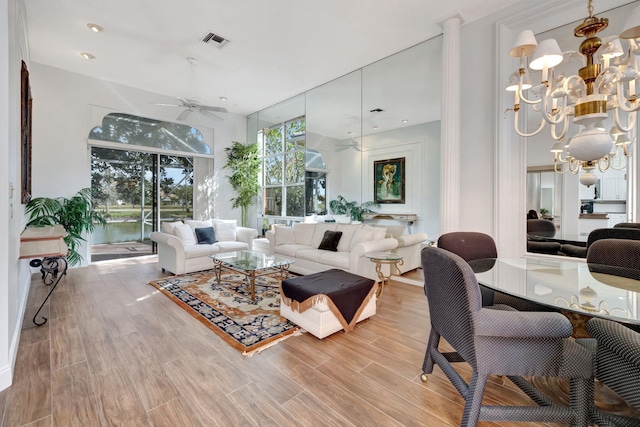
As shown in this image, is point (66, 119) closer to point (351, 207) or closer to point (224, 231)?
point (224, 231)

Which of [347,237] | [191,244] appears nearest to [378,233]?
[347,237]

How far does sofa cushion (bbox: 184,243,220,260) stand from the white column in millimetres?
3597

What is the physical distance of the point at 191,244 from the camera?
16.0 ft

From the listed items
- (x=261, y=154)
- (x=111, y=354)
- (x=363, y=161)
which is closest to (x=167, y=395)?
(x=111, y=354)

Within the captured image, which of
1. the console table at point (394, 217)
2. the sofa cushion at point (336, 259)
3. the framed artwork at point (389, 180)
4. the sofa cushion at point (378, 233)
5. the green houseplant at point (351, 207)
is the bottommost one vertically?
the sofa cushion at point (336, 259)

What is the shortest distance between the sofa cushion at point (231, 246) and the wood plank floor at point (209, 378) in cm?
200

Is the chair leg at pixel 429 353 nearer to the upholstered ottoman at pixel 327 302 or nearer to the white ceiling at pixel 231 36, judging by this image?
the upholstered ottoman at pixel 327 302

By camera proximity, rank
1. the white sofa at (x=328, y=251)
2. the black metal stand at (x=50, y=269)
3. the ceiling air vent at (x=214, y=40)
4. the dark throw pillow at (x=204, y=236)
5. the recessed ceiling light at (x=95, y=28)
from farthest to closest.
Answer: the dark throw pillow at (x=204, y=236)
the ceiling air vent at (x=214, y=40)
the white sofa at (x=328, y=251)
the recessed ceiling light at (x=95, y=28)
the black metal stand at (x=50, y=269)

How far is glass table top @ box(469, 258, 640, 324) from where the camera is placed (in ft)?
4.64

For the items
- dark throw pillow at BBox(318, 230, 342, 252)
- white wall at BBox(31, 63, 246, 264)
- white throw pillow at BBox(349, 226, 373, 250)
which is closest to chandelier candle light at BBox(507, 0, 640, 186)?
white throw pillow at BBox(349, 226, 373, 250)

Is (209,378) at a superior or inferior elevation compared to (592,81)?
inferior

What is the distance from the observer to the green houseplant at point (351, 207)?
208 inches

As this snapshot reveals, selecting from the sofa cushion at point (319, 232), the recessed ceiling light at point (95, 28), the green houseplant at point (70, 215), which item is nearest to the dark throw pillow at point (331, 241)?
the sofa cushion at point (319, 232)

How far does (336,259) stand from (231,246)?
2.10 metres
